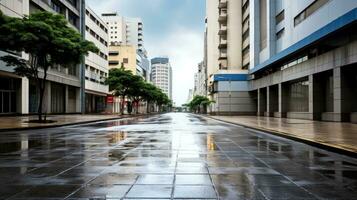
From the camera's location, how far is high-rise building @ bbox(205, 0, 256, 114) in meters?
76.2

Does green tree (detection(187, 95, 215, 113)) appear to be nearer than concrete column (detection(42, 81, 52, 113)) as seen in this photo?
No

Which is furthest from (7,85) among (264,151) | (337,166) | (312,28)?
(337,166)

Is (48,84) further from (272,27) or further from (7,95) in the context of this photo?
(272,27)

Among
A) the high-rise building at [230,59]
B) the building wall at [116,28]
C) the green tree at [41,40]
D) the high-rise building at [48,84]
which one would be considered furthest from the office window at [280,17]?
the building wall at [116,28]

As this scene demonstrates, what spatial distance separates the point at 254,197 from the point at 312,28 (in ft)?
127

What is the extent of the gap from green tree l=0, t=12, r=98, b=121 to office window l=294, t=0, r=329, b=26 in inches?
919

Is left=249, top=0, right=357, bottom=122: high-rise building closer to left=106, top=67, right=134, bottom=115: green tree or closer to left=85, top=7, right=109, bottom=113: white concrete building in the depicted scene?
left=106, top=67, right=134, bottom=115: green tree

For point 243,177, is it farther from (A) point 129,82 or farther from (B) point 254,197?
(A) point 129,82

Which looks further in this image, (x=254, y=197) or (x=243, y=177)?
(x=243, y=177)

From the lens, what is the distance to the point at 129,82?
220 ft

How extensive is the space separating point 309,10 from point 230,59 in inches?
1706

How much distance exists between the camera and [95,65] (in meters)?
83.1

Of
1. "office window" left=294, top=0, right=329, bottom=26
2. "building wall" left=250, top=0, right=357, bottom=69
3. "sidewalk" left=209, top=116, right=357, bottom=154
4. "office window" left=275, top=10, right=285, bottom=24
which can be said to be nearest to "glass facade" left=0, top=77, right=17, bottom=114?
"sidewalk" left=209, top=116, right=357, bottom=154

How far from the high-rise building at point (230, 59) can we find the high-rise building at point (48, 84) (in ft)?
89.7
